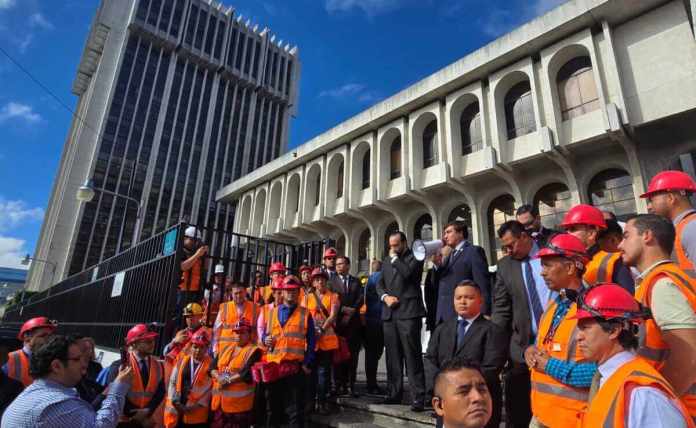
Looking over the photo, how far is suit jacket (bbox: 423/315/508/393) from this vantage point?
9.16 ft

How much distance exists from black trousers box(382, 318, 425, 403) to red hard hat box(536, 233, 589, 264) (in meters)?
2.08

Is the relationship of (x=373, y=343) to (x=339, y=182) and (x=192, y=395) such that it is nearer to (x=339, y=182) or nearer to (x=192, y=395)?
(x=192, y=395)

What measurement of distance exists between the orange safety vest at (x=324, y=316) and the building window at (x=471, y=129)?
1114 cm

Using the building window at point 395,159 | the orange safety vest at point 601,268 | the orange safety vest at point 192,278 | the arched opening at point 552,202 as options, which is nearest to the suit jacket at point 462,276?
the orange safety vest at point 601,268

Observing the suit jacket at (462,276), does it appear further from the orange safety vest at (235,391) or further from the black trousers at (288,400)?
the orange safety vest at (235,391)

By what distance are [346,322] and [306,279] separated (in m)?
1.12

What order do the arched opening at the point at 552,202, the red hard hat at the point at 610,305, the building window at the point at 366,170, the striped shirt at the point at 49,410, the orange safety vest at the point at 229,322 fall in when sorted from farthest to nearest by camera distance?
the building window at the point at 366,170
the arched opening at the point at 552,202
the orange safety vest at the point at 229,322
the striped shirt at the point at 49,410
the red hard hat at the point at 610,305

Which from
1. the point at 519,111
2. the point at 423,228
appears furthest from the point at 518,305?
the point at 423,228

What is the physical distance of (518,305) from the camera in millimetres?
2939

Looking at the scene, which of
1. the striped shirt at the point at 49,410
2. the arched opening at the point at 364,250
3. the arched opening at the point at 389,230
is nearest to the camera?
the striped shirt at the point at 49,410

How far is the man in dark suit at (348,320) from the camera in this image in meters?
5.15

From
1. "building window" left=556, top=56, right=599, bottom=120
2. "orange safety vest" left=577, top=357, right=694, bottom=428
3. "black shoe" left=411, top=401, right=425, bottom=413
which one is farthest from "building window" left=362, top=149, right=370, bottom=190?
"orange safety vest" left=577, top=357, right=694, bottom=428

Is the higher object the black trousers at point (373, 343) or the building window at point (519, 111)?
the building window at point (519, 111)

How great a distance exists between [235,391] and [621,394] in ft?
12.4
